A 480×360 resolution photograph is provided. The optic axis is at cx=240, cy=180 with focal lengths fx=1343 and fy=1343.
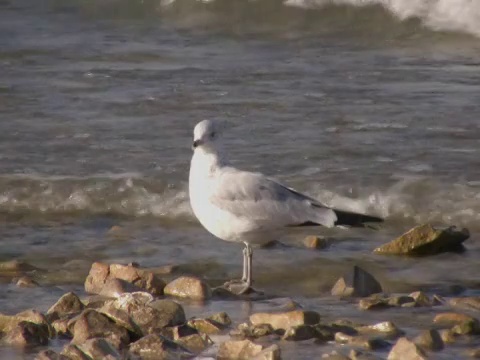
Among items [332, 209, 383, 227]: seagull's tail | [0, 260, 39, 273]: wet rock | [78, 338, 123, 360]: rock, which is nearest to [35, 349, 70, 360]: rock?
[78, 338, 123, 360]: rock

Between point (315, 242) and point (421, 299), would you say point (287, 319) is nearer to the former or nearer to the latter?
point (421, 299)

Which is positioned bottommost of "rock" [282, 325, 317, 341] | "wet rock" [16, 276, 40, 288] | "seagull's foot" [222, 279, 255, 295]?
"seagull's foot" [222, 279, 255, 295]

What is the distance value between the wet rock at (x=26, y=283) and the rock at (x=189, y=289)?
0.67m

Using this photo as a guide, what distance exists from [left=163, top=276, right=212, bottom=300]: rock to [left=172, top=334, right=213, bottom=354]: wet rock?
2.53ft

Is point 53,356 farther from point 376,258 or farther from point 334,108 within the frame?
point 334,108

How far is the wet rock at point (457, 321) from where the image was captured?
543 cm

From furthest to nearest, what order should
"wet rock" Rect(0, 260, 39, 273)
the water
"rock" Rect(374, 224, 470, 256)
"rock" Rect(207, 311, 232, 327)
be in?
1. the water
2. "rock" Rect(374, 224, 470, 256)
3. "wet rock" Rect(0, 260, 39, 273)
4. "rock" Rect(207, 311, 232, 327)

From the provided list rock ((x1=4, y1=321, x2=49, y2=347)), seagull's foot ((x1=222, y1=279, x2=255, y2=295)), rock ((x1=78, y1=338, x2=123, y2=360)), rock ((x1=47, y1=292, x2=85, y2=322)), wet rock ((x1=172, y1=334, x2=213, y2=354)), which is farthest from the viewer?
seagull's foot ((x1=222, y1=279, x2=255, y2=295))

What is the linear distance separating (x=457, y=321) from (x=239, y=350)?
40.8 inches

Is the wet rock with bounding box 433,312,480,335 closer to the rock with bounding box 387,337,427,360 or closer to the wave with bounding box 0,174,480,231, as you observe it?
the rock with bounding box 387,337,427,360

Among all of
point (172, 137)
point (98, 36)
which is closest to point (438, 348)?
point (172, 137)

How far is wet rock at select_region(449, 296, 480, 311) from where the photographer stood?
5.87 meters

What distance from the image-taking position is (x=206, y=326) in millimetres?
5516

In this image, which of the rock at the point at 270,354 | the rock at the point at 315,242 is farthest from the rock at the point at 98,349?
the rock at the point at 315,242
